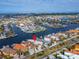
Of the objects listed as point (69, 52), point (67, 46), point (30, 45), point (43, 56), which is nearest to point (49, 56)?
point (43, 56)

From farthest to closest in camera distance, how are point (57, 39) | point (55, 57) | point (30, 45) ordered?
point (57, 39)
point (30, 45)
point (55, 57)

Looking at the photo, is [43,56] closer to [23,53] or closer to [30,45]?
[23,53]

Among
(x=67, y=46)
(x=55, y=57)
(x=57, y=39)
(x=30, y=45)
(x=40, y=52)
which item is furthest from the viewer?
(x=57, y=39)

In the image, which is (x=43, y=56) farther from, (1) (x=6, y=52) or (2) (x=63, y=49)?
(1) (x=6, y=52)

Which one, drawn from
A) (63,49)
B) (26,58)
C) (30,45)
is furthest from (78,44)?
(26,58)

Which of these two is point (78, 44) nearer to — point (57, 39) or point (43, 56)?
point (57, 39)

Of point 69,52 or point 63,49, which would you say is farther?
point 63,49

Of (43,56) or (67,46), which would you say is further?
(67,46)

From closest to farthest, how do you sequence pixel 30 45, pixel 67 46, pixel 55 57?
pixel 55 57
pixel 67 46
pixel 30 45
